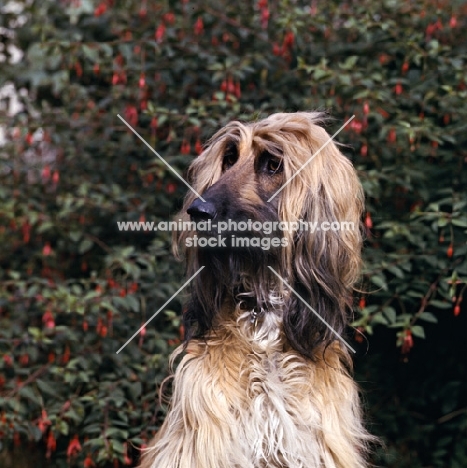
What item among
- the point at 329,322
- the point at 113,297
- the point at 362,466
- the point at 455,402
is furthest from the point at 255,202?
the point at 455,402

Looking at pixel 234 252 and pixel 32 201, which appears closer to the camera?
pixel 234 252

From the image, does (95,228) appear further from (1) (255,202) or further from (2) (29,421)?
(1) (255,202)

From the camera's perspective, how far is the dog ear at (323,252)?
2.53 metres

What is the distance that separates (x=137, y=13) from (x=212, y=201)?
7.05 ft

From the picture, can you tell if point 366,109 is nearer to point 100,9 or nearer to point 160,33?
point 160,33

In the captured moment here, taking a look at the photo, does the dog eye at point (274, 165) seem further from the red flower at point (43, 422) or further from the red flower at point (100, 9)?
the red flower at point (100, 9)

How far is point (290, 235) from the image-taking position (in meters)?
2.54

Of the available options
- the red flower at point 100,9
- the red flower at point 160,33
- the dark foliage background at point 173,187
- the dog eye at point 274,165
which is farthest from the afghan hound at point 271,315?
the red flower at point 100,9

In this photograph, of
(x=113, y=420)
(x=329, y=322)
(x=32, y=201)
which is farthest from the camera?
(x=32, y=201)

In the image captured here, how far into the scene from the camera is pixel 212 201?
2.39 m

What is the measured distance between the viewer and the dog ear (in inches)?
99.5

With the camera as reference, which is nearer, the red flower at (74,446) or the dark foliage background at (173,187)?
the red flower at (74,446)

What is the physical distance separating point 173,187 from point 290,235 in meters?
1.48

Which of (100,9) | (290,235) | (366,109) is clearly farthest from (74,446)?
(100,9)
